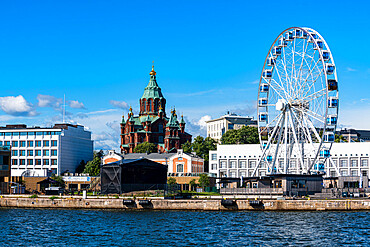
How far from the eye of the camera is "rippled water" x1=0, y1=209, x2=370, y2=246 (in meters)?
51.6

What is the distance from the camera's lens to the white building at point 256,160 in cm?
13388

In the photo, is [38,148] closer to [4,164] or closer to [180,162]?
[180,162]

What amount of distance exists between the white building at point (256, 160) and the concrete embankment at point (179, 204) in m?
53.9

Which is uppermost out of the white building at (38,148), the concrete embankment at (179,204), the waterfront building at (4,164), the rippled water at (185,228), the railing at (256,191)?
the white building at (38,148)

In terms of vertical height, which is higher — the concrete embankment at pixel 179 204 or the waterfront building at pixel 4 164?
the waterfront building at pixel 4 164

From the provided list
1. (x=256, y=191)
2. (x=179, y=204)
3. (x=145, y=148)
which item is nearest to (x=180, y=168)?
(x=145, y=148)

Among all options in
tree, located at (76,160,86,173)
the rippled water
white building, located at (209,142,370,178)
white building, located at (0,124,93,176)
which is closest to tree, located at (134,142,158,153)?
tree, located at (76,160,86,173)

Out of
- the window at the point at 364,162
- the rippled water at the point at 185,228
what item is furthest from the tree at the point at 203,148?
the rippled water at the point at 185,228

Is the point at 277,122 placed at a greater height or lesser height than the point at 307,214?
greater

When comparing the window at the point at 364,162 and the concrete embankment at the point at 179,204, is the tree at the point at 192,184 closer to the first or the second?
the window at the point at 364,162

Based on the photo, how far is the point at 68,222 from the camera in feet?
218

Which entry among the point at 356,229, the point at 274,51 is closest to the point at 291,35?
the point at 274,51

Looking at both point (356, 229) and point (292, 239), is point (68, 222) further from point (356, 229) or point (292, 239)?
point (356, 229)

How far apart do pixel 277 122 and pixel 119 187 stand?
28821 mm
